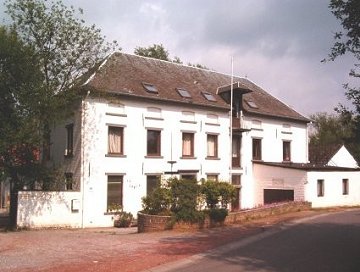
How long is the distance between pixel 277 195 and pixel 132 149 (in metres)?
11.6

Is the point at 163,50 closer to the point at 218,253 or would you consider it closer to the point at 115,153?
the point at 115,153

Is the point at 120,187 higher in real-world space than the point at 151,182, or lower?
lower

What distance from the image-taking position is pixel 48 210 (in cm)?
2520

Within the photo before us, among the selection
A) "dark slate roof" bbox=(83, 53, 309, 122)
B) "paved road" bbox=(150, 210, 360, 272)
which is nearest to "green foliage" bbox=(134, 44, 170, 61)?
"dark slate roof" bbox=(83, 53, 309, 122)

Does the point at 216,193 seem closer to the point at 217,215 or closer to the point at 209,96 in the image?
the point at 217,215

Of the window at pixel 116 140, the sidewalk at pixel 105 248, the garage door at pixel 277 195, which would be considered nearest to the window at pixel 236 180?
the garage door at pixel 277 195

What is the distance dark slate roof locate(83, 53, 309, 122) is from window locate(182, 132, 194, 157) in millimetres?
2234

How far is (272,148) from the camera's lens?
1437 inches

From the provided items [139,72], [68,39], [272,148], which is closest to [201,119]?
[139,72]

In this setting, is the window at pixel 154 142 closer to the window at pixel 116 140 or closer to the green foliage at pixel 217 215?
the window at pixel 116 140

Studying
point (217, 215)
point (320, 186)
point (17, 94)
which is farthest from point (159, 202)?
point (320, 186)

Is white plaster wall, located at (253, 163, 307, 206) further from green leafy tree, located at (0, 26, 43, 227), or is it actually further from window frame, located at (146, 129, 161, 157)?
green leafy tree, located at (0, 26, 43, 227)

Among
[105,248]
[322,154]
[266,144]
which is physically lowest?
[105,248]

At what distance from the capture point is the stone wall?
21688mm
